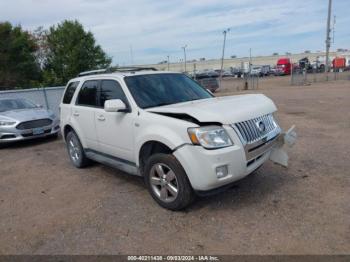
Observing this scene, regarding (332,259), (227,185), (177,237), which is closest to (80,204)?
(177,237)

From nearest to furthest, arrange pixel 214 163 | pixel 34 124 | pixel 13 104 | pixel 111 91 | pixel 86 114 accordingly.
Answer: pixel 214 163 → pixel 111 91 → pixel 86 114 → pixel 34 124 → pixel 13 104

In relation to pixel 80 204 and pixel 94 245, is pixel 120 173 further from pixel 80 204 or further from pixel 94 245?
pixel 94 245

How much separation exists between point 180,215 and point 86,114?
2.62 m

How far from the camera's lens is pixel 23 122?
8.99 metres

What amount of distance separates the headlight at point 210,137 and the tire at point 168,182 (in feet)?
1.39

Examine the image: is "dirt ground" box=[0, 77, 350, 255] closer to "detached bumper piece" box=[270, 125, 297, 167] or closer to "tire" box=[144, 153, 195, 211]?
"tire" box=[144, 153, 195, 211]

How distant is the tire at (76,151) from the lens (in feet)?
20.2


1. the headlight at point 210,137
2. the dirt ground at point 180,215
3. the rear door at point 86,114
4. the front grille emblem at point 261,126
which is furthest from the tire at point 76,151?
the front grille emblem at point 261,126

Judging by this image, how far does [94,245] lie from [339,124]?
809 centimetres

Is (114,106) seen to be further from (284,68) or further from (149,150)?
(284,68)

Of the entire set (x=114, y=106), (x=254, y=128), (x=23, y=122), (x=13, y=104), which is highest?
(x=114, y=106)

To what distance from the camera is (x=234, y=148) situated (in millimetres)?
3725

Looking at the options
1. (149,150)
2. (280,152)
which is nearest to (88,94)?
(149,150)

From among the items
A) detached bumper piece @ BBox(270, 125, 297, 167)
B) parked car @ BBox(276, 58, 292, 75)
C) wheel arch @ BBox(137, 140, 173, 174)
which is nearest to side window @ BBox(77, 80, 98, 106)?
wheel arch @ BBox(137, 140, 173, 174)
